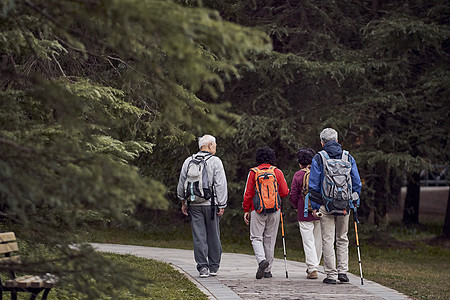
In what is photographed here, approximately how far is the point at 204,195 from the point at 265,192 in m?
0.80

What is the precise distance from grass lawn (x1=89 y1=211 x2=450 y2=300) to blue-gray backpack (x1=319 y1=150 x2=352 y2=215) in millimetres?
2344

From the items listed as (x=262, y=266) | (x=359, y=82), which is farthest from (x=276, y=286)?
(x=359, y=82)

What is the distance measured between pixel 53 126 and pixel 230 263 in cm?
666

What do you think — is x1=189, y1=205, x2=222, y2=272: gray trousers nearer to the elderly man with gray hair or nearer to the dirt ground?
the elderly man with gray hair

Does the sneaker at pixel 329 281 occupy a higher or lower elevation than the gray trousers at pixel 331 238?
lower

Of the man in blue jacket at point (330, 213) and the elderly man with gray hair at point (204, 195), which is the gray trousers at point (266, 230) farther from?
the man in blue jacket at point (330, 213)

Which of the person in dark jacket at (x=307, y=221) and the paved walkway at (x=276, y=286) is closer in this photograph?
the paved walkway at (x=276, y=286)

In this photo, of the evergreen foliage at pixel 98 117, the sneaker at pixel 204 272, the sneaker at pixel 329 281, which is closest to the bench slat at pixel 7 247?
the evergreen foliage at pixel 98 117

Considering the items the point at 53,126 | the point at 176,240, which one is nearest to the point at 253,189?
the point at 53,126

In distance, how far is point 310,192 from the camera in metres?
9.41

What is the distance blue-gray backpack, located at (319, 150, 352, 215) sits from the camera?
9.17 meters

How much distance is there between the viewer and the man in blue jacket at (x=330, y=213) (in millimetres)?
9305

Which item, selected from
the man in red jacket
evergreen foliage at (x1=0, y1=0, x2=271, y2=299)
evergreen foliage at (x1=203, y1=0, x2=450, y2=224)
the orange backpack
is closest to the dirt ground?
evergreen foliage at (x1=203, y1=0, x2=450, y2=224)

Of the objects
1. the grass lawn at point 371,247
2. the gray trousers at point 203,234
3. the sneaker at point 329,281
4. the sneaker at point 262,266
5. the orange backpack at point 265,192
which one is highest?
the orange backpack at point 265,192
